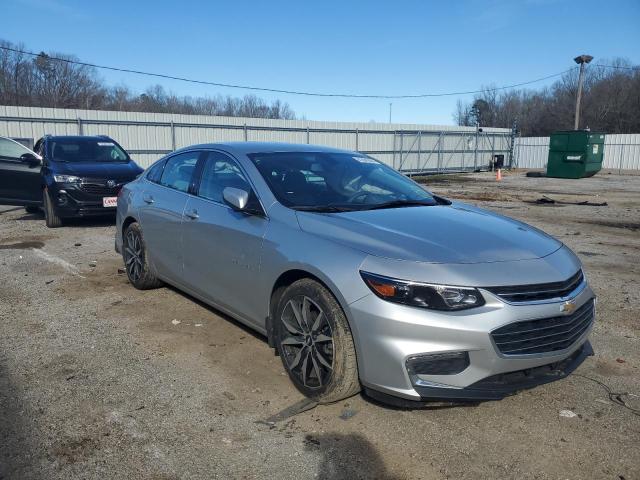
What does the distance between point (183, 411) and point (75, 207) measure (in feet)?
23.8

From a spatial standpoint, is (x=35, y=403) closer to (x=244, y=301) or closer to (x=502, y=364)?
(x=244, y=301)

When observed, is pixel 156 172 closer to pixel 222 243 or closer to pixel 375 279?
pixel 222 243

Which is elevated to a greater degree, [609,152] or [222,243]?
[609,152]

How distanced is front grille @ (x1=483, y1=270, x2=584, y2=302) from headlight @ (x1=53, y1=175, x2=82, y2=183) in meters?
8.47

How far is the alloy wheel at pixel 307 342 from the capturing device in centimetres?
311

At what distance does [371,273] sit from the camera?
2844 millimetres

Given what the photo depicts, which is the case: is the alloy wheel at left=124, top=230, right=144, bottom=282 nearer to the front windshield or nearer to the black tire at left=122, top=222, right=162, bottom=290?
the black tire at left=122, top=222, right=162, bottom=290

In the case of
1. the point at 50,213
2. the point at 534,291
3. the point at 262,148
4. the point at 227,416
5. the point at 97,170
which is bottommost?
the point at 227,416

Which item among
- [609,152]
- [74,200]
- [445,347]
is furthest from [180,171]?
[609,152]

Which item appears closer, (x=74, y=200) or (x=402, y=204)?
(x=402, y=204)

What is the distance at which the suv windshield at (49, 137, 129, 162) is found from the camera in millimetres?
10109

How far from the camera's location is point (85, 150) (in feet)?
34.1

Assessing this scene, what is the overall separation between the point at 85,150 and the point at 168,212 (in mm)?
6643

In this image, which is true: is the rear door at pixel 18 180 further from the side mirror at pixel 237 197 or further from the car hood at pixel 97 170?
the side mirror at pixel 237 197
